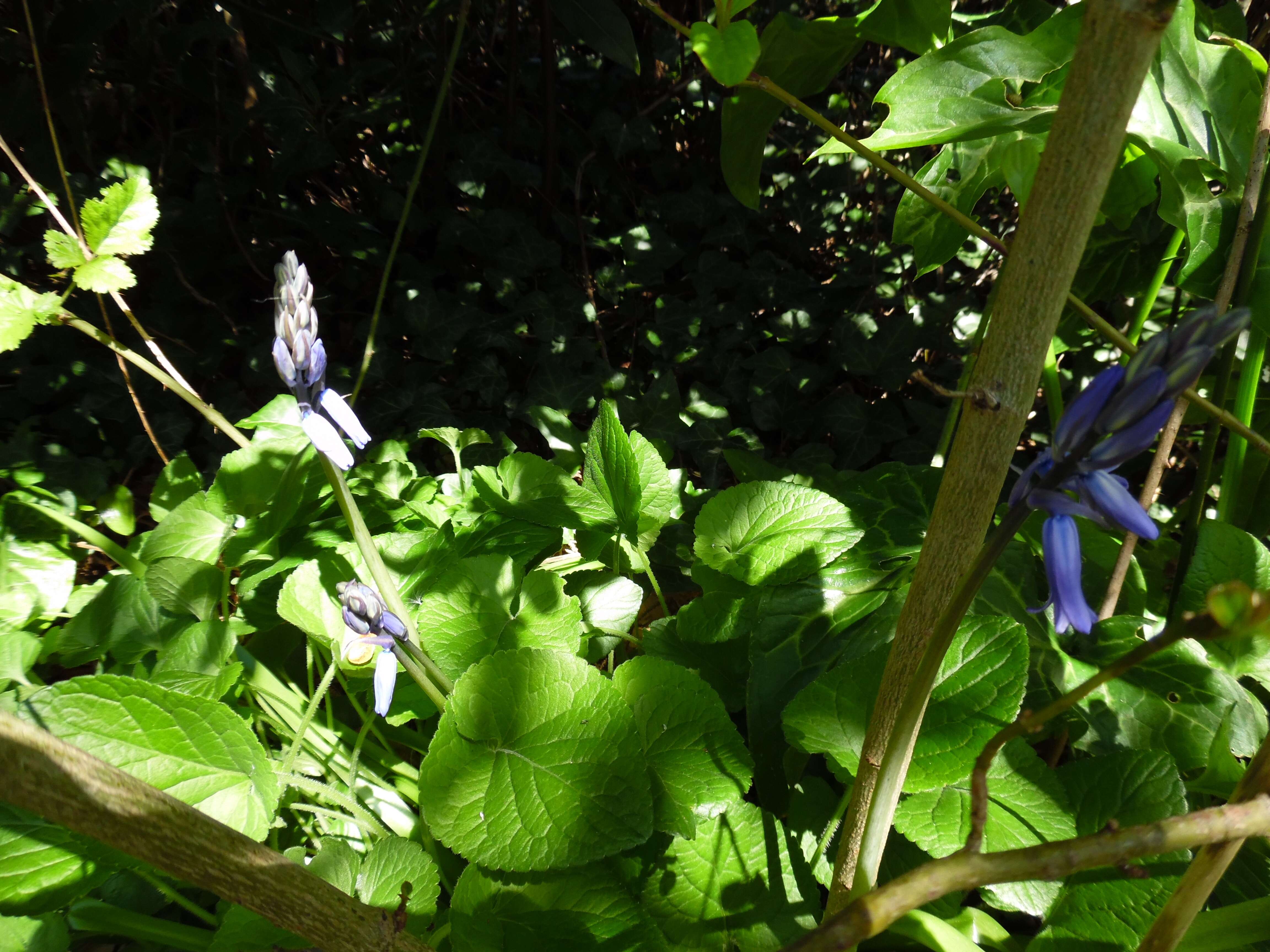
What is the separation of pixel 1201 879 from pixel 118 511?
5.60ft

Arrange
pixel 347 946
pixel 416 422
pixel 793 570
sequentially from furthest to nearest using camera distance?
pixel 416 422
pixel 793 570
pixel 347 946

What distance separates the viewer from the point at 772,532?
101 centimetres

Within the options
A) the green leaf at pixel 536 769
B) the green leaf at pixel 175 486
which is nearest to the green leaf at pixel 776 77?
the green leaf at pixel 536 769

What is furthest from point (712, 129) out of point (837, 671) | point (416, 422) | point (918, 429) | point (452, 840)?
point (452, 840)

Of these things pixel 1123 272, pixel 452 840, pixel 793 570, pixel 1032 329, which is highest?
pixel 1123 272

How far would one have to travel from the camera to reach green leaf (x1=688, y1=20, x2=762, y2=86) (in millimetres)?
698

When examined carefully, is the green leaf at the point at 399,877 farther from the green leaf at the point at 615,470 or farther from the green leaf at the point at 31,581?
the green leaf at the point at 31,581

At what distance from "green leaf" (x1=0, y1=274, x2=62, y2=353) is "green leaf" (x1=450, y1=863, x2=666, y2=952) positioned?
2.64 ft

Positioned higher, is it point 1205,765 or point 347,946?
point 1205,765

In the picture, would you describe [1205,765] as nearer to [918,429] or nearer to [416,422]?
[918,429]

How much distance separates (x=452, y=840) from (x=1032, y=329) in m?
0.64

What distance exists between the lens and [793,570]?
966mm

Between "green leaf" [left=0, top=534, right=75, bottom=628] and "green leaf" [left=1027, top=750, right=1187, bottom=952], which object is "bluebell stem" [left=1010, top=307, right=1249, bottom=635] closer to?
"green leaf" [left=1027, top=750, right=1187, bottom=952]

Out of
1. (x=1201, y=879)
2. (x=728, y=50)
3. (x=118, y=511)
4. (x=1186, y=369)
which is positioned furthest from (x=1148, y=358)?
(x=118, y=511)
